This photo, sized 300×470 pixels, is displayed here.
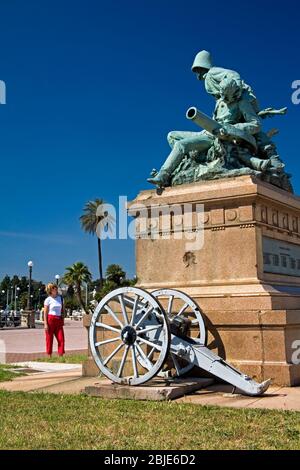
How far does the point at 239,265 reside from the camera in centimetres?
745

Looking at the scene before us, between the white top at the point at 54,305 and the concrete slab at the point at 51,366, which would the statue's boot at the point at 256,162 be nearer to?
the concrete slab at the point at 51,366

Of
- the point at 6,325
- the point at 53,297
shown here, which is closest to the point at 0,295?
the point at 6,325

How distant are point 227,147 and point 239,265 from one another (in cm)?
198

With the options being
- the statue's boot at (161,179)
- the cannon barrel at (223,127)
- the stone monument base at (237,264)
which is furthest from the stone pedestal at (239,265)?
the cannon barrel at (223,127)

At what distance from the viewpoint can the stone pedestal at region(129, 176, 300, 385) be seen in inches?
258

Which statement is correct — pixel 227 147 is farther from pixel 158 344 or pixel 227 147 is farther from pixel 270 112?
pixel 158 344

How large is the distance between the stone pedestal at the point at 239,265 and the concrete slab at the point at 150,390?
0.88 meters

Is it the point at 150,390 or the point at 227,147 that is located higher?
the point at 227,147

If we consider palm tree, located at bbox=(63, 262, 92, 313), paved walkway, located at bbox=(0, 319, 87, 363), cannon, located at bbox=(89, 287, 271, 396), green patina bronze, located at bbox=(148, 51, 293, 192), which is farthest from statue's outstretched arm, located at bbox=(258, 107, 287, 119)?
palm tree, located at bbox=(63, 262, 92, 313)

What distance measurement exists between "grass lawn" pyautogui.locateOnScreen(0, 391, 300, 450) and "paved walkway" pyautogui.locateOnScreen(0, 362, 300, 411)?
373 millimetres

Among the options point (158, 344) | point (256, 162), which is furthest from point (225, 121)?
point (158, 344)

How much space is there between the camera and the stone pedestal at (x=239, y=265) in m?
6.56

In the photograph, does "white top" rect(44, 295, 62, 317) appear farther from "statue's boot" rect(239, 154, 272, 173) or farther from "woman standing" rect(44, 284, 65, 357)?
"statue's boot" rect(239, 154, 272, 173)
